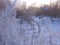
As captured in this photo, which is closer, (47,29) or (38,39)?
(38,39)

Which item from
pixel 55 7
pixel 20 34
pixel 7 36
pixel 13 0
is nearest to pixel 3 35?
pixel 7 36

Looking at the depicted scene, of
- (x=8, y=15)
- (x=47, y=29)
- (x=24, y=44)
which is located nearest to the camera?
(x=24, y=44)

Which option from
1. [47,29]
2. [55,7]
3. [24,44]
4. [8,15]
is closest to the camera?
[24,44]

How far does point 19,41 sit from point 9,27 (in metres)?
0.29

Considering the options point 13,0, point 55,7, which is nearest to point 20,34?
point 13,0

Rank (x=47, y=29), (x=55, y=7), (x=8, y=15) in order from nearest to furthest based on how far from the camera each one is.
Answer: (x=8, y=15) → (x=47, y=29) → (x=55, y=7)

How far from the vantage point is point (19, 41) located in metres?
3.71

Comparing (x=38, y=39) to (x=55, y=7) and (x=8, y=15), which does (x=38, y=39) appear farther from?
(x=55, y=7)

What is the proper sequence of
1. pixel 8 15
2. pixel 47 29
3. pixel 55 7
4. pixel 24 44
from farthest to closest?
pixel 55 7 → pixel 47 29 → pixel 8 15 → pixel 24 44

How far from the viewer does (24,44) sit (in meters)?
3.66

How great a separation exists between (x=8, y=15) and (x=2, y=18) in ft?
0.32

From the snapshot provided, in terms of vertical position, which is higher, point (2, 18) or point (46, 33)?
point (2, 18)

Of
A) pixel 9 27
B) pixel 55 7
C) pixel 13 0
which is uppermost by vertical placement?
pixel 13 0

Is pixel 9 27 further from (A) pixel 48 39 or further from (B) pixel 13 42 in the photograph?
(A) pixel 48 39
